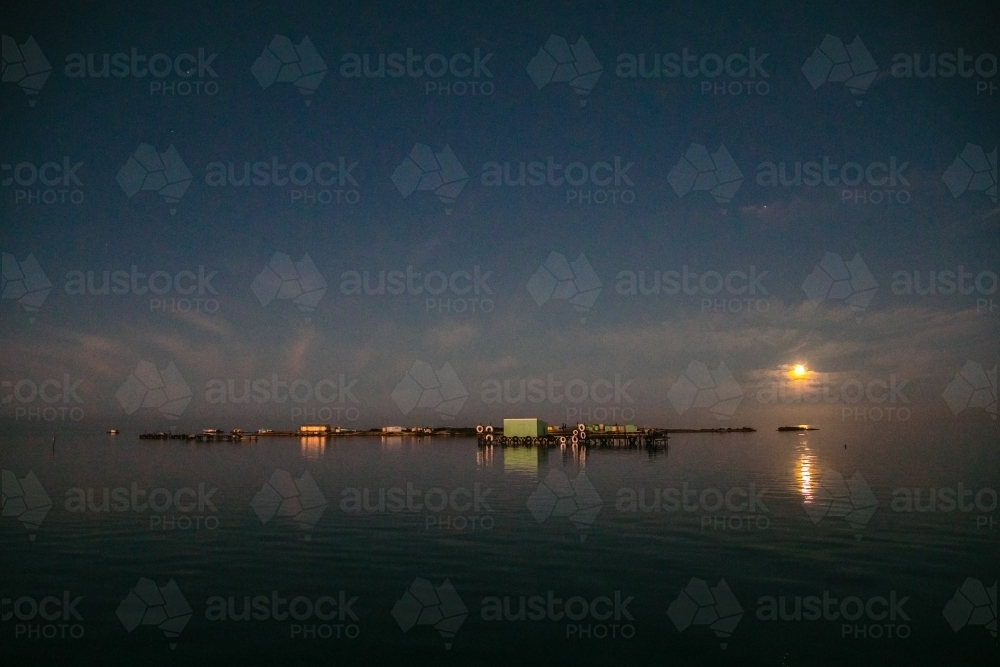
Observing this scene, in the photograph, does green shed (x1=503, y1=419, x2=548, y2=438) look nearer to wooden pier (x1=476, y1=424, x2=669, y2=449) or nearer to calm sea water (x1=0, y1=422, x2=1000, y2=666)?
wooden pier (x1=476, y1=424, x2=669, y2=449)

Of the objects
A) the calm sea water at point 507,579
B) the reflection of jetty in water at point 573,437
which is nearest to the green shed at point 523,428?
the reflection of jetty in water at point 573,437

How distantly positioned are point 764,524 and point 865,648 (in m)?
13.4

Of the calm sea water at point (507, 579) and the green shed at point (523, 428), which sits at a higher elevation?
the green shed at point (523, 428)

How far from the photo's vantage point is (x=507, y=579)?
19.5 m

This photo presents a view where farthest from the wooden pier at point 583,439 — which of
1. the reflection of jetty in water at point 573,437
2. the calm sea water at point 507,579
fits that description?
the calm sea water at point 507,579

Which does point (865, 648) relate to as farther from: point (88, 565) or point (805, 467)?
point (805, 467)

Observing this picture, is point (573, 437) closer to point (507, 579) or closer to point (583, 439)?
point (583, 439)

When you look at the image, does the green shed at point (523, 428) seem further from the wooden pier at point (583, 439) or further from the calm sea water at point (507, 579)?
the calm sea water at point (507, 579)

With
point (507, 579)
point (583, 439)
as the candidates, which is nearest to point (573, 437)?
point (583, 439)

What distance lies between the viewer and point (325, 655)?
14.4m

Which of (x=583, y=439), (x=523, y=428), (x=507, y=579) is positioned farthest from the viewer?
(x=583, y=439)

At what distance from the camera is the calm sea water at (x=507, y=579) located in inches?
587

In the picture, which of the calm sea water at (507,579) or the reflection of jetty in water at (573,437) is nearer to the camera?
the calm sea water at (507,579)

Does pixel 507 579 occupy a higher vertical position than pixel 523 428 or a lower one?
lower
